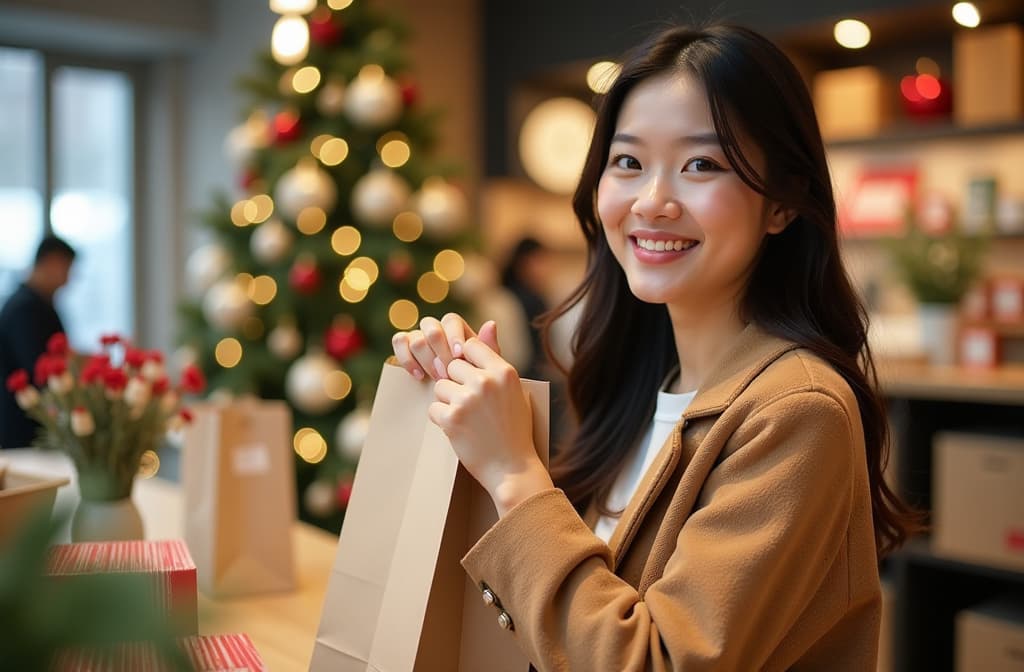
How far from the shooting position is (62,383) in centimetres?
138

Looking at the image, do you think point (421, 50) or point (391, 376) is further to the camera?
point (421, 50)

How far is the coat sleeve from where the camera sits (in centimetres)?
83

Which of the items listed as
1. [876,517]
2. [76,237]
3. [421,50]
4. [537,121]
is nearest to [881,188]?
[537,121]

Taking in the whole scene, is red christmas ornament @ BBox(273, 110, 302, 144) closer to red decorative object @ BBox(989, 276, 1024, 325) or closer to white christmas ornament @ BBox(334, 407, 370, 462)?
white christmas ornament @ BBox(334, 407, 370, 462)

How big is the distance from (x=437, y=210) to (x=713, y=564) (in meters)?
2.98

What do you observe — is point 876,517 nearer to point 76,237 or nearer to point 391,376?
point 391,376

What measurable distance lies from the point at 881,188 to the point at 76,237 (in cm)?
419

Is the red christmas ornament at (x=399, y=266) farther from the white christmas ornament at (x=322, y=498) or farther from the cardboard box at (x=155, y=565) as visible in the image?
the cardboard box at (x=155, y=565)

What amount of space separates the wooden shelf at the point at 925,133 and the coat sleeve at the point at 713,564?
3.40 metres

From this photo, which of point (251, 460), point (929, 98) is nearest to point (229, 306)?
point (251, 460)

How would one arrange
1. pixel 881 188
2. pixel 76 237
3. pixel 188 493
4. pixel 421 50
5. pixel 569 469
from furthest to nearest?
1. pixel 76 237
2. pixel 421 50
3. pixel 881 188
4. pixel 188 493
5. pixel 569 469

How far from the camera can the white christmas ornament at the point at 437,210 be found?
3.71 meters

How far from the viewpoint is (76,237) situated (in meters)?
5.46

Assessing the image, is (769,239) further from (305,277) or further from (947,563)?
(305,277)
